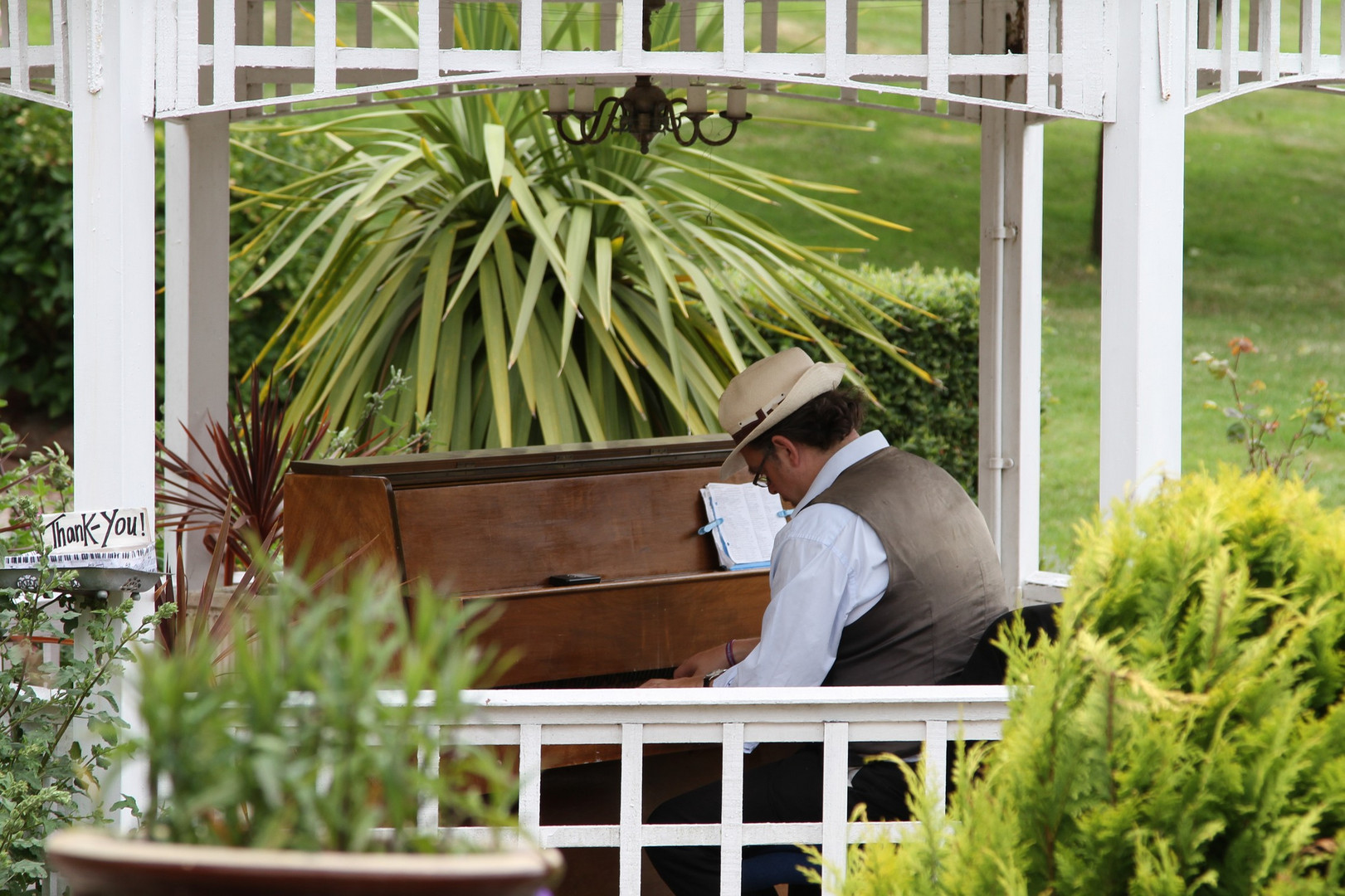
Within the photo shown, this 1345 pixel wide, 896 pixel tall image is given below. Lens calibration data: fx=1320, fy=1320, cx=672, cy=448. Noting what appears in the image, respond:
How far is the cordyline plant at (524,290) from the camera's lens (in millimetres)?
4629

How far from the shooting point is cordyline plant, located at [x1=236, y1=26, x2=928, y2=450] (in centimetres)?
463

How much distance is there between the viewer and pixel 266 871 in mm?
759

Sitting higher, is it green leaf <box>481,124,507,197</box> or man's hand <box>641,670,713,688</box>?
green leaf <box>481,124,507,197</box>

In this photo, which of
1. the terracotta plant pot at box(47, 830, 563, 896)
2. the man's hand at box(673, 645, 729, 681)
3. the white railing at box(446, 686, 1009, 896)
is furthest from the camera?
the man's hand at box(673, 645, 729, 681)

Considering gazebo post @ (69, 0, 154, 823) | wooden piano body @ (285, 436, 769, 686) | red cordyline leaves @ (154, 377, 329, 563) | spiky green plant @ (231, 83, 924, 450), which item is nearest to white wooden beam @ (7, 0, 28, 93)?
gazebo post @ (69, 0, 154, 823)

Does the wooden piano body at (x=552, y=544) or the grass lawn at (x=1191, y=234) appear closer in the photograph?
the wooden piano body at (x=552, y=544)

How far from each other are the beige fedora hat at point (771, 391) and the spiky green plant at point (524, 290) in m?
1.42

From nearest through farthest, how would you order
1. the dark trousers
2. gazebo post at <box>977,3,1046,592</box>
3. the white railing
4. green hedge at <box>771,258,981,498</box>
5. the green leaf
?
the white railing < the dark trousers < gazebo post at <box>977,3,1046,592</box> < the green leaf < green hedge at <box>771,258,981,498</box>

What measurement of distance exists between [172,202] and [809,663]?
2.34 m

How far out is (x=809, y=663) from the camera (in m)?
2.54

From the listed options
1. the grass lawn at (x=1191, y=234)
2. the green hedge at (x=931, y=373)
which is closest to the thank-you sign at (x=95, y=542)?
the green hedge at (x=931, y=373)

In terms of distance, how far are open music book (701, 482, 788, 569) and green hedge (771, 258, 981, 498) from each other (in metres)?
3.01

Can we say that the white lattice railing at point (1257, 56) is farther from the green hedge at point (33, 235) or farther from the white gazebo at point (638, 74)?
the green hedge at point (33, 235)

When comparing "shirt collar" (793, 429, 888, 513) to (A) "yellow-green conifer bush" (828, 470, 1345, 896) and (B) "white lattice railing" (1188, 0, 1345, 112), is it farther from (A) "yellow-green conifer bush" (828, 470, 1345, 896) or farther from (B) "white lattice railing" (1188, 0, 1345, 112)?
(A) "yellow-green conifer bush" (828, 470, 1345, 896)
